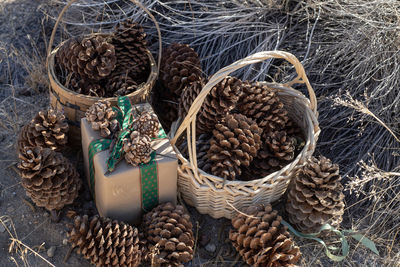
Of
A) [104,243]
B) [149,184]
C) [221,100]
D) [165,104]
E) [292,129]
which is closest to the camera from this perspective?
[104,243]

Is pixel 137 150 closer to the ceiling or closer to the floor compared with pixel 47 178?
closer to the ceiling

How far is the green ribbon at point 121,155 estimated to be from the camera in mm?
1501

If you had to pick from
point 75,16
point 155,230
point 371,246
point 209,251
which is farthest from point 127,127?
point 75,16

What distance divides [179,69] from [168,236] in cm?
76

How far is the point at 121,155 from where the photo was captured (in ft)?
4.94

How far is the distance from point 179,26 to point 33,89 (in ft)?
2.68

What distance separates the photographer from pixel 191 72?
1.91 m

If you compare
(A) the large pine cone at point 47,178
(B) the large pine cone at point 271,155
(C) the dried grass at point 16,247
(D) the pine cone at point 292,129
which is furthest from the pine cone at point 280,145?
(C) the dried grass at point 16,247

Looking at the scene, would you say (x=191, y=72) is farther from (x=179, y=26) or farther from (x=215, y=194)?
(x=215, y=194)

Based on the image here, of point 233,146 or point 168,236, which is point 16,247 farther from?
point 233,146

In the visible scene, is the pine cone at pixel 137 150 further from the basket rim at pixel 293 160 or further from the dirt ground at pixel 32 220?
the dirt ground at pixel 32 220

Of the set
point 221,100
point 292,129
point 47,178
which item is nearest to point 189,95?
point 221,100

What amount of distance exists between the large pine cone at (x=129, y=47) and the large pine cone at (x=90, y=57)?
0.10 metres

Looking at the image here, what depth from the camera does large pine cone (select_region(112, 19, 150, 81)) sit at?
6.21ft
